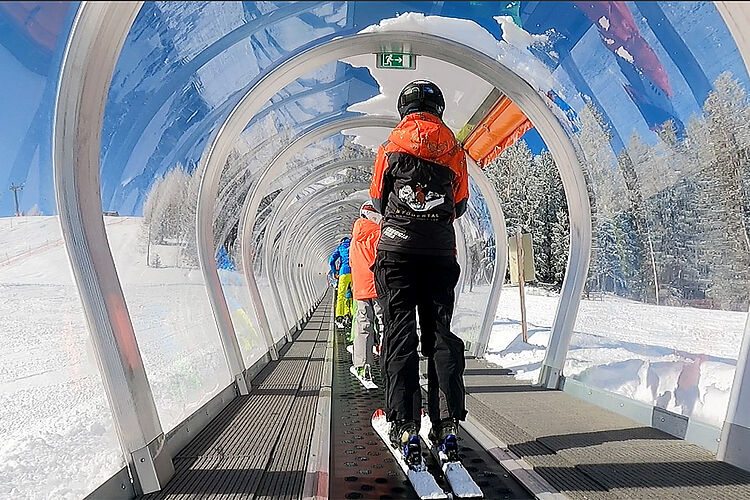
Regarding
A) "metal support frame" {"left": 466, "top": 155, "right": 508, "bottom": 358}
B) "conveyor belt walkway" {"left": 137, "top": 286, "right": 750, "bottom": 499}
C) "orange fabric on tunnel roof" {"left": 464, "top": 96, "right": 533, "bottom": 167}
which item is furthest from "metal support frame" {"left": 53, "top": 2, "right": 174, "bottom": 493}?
"metal support frame" {"left": 466, "top": 155, "right": 508, "bottom": 358}

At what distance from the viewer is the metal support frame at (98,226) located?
3822 mm

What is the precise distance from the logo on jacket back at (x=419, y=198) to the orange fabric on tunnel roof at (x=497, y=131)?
479 cm

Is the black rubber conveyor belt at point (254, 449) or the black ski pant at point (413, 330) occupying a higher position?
the black ski pant at point (413, 330)

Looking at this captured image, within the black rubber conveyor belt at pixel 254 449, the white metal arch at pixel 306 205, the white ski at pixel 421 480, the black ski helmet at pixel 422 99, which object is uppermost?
the white metal arch at pixel 306 205

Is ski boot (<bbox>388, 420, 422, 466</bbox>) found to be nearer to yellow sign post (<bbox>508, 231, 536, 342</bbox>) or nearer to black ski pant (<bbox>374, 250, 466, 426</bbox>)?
black ski pant (<bbox>374, 250, 466, 426</bbox>)

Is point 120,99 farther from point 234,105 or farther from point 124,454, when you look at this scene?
point 234,105

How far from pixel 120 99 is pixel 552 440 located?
390cm

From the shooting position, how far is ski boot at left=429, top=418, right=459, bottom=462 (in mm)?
4266

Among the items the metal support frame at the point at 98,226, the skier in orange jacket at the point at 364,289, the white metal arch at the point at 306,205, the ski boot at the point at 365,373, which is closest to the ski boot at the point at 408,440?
the skier in orange jacket at the point at 364,289

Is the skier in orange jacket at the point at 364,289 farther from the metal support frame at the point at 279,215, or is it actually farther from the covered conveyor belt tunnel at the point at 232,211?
the metal support frame at the point at 279,215

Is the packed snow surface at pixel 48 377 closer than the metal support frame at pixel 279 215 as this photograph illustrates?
Yes

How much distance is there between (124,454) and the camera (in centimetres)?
397

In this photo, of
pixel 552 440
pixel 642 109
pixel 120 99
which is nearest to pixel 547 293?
pixel 642 109

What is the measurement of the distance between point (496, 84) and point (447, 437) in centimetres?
484
